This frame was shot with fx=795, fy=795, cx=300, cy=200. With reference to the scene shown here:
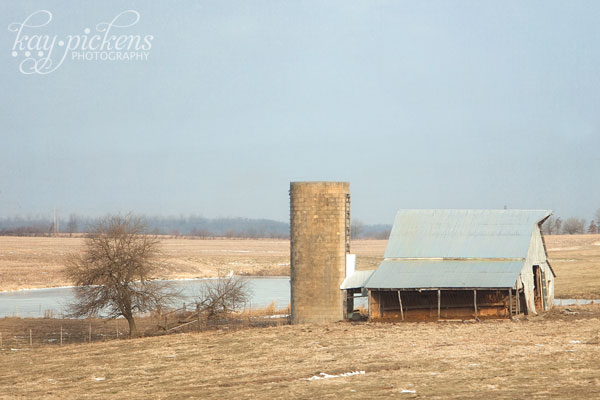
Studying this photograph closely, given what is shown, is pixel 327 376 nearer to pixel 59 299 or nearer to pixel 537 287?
pixel 537 287

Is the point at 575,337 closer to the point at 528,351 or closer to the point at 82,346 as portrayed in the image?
the point at 528,351

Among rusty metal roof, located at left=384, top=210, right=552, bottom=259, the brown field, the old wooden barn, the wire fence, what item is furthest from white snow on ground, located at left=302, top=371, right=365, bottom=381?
the brown field

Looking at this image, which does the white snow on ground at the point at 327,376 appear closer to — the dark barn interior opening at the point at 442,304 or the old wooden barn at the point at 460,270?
the old wooden barn at the point at 460,270

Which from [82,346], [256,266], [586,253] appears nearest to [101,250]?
[82,346]

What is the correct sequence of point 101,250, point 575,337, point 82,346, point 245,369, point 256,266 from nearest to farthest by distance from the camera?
1. point 245,369
2. point 575,337
3. point 82,346
4. point 101,250
5. point 256,266

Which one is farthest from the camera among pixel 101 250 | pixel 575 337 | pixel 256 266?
pixel 256 266

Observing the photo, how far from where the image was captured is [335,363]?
26.2m

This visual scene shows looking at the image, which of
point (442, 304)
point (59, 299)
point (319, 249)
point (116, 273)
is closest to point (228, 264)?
point (59, 299)

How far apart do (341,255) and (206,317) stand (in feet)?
27.8

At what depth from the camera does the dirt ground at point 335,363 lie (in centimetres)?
2083

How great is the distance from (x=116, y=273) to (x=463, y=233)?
17483 millimetres

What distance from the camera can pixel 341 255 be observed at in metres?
40.5

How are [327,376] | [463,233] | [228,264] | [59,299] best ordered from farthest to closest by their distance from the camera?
[228,264] < [59,299] < [463,233] < [327,376]

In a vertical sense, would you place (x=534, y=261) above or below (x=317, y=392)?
above
